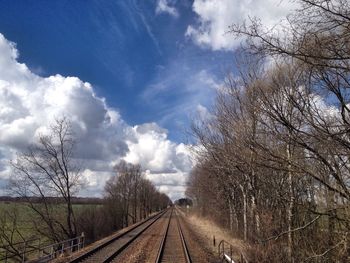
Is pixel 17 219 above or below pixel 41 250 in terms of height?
above

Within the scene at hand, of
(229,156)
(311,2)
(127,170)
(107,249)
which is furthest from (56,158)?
(127,170)

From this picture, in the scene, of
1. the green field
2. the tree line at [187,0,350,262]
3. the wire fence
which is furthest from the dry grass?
the green field

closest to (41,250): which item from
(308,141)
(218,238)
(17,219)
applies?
(218,238)

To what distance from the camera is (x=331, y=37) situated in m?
5.82

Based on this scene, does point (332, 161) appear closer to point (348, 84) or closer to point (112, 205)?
point (348, 84)

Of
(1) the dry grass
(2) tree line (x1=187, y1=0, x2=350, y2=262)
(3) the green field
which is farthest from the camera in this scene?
(3) the green field

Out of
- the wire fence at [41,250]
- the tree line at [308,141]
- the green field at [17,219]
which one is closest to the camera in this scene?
the tree line at [308,141]

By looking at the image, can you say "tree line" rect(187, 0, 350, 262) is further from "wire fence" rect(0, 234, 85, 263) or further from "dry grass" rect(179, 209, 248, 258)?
"wire fence" rect(0, 234, 85, 263)

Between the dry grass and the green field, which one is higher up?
the green field

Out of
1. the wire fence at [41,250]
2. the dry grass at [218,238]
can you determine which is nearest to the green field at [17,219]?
the wire fence at [41,250]

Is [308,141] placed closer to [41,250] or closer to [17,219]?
[41,250]

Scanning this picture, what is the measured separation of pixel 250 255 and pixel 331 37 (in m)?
10.2

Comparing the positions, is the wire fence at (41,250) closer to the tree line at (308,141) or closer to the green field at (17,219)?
the green field at (17,219)

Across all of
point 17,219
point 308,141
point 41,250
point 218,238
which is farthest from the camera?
point 17,219
